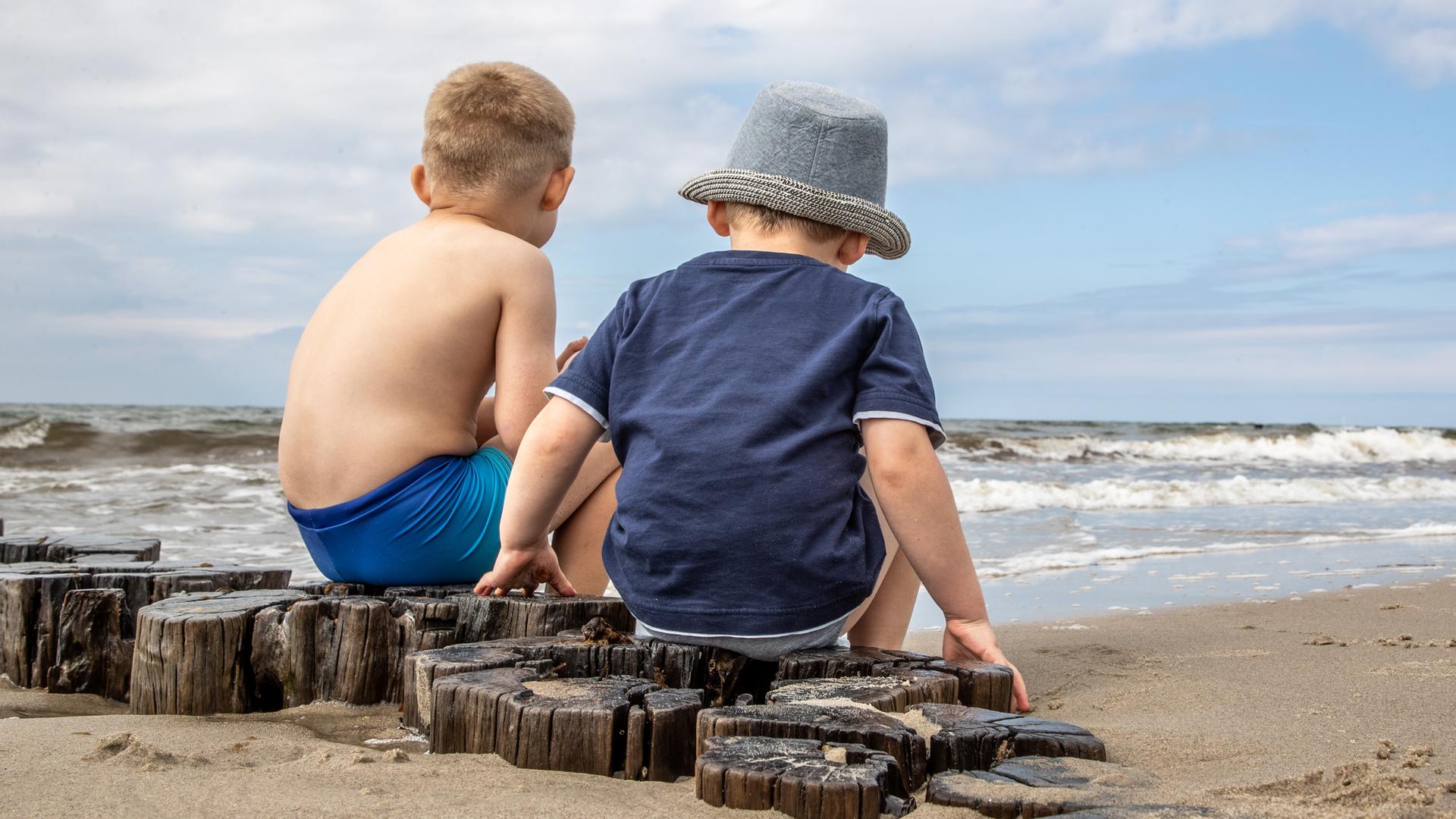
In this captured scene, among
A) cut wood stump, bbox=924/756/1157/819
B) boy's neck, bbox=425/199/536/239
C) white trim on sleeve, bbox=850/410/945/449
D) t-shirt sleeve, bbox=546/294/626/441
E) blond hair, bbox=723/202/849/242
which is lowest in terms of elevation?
cut wood stump, bbox=924/756/1157/819

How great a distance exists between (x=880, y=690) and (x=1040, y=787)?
1.22 feet

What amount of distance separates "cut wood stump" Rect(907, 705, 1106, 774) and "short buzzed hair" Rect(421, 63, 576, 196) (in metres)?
1.85

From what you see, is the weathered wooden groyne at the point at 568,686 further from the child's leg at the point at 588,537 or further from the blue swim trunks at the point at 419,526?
the child's leg at the point at 588,537

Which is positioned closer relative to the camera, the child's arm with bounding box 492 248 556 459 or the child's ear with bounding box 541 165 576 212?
the child's arm with bounding box 492 248 556 459

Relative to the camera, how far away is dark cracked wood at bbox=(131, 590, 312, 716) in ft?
8.07

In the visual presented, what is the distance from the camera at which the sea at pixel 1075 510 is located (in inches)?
216

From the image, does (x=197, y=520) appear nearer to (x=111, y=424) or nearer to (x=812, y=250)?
(x=812, y=250)

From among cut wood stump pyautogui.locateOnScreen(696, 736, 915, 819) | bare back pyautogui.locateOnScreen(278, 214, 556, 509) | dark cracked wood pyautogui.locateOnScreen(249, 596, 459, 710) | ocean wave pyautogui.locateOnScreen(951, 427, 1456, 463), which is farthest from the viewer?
ocean wave pyautogui.locateOnScreen(951, 427, 1456, 463)

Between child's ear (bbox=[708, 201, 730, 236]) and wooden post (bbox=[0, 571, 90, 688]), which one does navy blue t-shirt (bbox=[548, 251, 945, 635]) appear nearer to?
child's ear (bbox=[708, 201, 730, 236])

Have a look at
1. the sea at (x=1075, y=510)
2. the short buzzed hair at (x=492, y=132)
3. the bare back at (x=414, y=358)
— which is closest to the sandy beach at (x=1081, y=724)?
the bare back at (x=414, y=358)

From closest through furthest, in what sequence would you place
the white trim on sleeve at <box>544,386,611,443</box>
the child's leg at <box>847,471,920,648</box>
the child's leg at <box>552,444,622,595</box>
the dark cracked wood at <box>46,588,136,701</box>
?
the white trim on sleeve at <box>544,386,611,443</box> < the child's leg at <box>847,471,920,648</box> < the dark cracked wood at <box>46,588,136,701</box> < the child's leg at <box>552,444,622,595</box>

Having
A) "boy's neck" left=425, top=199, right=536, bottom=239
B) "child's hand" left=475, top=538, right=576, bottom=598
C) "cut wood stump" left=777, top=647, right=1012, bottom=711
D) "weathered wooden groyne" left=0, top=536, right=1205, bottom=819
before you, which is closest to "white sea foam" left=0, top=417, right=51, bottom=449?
"weathered wooden groyne" left=0, top=536, right=1205, bottom=819

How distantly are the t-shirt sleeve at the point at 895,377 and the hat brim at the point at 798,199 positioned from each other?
20cm

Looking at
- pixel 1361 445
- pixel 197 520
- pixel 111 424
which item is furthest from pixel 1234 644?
pixel 1361 445
